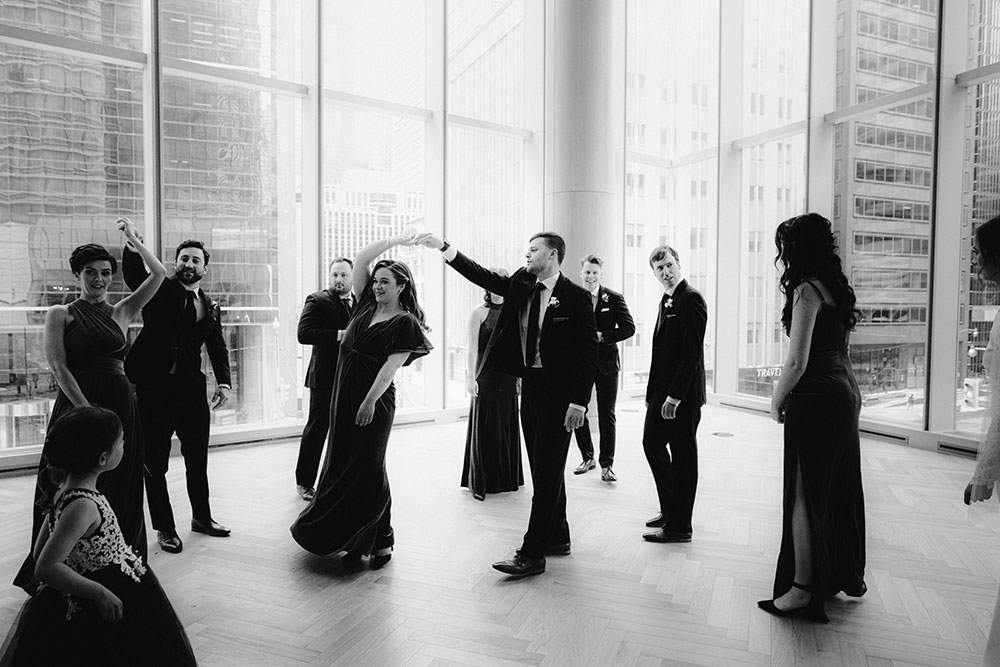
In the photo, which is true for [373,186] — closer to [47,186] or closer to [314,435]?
[47,186]

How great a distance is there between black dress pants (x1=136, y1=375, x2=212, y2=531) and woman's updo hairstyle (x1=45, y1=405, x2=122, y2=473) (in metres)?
1.90

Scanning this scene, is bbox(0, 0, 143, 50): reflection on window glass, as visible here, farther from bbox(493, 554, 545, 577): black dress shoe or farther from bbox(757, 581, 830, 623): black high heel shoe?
bbox(757, 581, 830, 623): black high heel shoe

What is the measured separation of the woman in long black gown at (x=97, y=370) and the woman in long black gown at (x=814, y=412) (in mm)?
2835

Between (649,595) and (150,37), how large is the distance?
20.2ft

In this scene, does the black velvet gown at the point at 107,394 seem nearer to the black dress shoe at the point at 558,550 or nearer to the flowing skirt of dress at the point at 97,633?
the flowing skirt of dress at the point at 97,633

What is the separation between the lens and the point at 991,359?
218cm

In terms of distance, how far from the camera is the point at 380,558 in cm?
336

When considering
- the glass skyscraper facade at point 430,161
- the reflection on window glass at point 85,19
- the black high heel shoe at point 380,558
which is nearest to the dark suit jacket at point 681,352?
the black high heel shoe at point 380,558

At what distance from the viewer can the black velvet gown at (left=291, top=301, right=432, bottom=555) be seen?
10.7ft

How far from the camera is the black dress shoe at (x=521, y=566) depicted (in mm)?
Answer: 3199

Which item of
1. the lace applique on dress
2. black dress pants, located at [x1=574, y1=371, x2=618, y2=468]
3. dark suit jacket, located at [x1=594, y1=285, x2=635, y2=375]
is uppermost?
dark suit jacket, located at [x1=594, y1=285, x2=635, y2=375]

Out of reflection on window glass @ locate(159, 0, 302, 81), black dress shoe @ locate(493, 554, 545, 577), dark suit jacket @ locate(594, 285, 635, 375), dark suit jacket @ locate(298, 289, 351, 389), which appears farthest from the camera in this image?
reflection on window glass @ locate(159, 0, 302, 81)

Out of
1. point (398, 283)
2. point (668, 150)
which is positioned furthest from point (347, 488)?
point (668, 150)

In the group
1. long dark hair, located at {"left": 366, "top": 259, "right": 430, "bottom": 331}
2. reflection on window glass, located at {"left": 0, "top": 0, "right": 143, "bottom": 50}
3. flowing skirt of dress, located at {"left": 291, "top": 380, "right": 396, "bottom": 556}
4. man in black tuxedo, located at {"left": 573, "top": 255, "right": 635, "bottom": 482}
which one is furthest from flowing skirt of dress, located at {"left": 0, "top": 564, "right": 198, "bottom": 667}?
reflection on window glass, located at {"left": 0, "top": 0, "right": 143, "bottom": 50}
